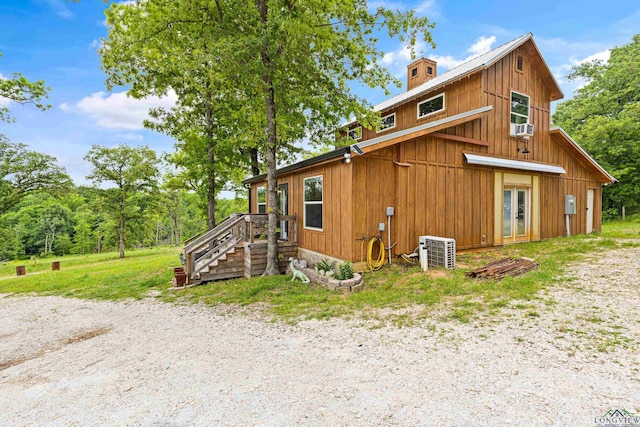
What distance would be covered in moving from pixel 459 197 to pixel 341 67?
5047 millimetres

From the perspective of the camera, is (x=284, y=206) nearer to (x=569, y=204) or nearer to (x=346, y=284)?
(x=346, y=284)

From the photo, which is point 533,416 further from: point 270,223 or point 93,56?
point 93,56

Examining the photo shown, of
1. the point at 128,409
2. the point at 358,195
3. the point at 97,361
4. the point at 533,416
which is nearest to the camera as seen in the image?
the point at 533,416

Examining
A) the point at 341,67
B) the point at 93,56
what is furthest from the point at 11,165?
the point at 341,67

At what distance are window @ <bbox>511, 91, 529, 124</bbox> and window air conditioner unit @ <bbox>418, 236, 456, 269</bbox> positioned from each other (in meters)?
6.08

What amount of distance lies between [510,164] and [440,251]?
465cm

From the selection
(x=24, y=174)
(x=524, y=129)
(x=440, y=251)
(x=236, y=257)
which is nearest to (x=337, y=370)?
(x=440, y=251)

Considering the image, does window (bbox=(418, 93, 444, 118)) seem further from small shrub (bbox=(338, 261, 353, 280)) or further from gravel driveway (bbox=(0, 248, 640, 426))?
gravel driveway (bbox=(0, 248, 640, 426))

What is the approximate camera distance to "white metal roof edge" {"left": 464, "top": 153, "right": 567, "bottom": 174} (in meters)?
8.41

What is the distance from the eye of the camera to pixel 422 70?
44.6ft

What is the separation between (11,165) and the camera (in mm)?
17062

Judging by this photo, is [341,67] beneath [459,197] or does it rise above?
above

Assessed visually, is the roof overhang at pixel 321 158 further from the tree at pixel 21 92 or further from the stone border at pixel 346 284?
the tree at pixel 21 92

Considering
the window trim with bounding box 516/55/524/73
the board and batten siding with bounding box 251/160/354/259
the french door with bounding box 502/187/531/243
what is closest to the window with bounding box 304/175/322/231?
the board and batten siding with bounding box 251/160/354/259
